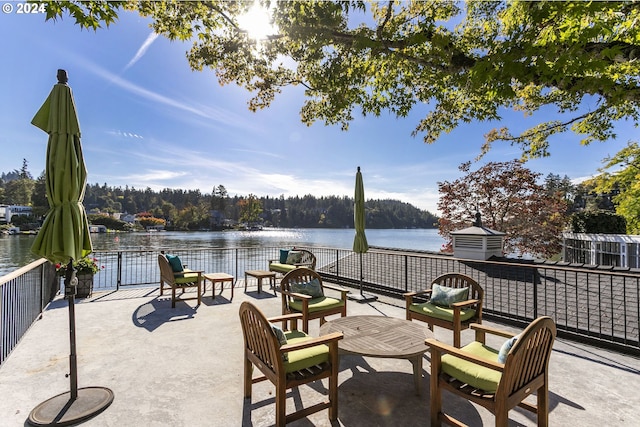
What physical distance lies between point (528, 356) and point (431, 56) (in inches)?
175

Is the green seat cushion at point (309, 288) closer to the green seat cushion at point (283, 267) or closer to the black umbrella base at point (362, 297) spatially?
the black umbrella base at point (362, 297)

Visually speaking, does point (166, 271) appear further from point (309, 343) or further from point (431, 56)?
point (431, 56)

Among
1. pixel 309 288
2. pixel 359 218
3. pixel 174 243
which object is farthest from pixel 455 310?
pixel 174 243

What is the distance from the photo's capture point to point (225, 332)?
14.2 ft

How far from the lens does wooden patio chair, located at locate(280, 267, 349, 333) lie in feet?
13.3

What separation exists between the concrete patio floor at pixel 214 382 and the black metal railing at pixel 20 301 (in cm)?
14

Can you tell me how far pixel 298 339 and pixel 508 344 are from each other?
1.69 metres

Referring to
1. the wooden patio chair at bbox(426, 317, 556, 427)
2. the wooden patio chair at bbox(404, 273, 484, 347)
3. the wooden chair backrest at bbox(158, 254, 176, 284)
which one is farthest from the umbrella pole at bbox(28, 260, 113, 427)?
the wooden patio chair at bbox(404, 273, 484, 347)

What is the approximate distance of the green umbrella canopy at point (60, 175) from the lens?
2375mm

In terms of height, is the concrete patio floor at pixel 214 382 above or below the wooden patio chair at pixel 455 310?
below

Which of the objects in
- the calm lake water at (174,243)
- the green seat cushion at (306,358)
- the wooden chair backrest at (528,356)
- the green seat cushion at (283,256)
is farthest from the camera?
the calm lake water at (174,243)

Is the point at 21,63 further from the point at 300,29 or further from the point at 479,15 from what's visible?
the point at 479,15

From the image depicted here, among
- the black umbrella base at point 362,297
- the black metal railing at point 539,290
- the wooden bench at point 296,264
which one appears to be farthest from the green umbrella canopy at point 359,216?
the wooden bench at point 296,264

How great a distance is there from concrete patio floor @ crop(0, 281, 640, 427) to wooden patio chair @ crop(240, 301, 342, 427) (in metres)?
0.23
